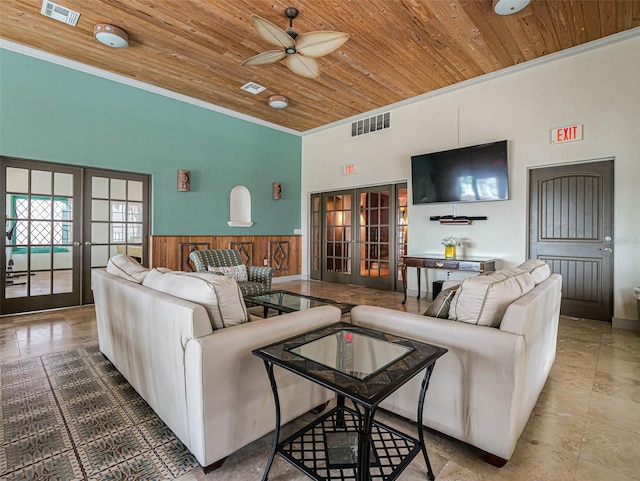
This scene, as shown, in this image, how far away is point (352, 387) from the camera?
1.10m

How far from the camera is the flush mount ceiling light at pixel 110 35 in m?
3.44

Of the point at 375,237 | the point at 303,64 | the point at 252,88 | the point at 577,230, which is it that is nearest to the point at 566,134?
the point at 577,230

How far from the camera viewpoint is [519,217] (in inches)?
173

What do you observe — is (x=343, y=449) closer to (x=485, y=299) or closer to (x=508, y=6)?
(x=485, y=299)

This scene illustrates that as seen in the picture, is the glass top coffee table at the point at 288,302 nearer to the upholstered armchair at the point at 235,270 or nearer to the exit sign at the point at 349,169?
the upholstered armchair at the point at 235,270

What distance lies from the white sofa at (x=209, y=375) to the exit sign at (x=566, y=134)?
395 centimetres

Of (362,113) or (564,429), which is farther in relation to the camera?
(362,113)

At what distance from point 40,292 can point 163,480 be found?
4.22 meters

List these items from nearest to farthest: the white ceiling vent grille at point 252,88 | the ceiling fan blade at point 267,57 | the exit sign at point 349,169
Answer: the ceiling fan blade at point 267,57, the white ceiling vent grille at point 252,88, the exit sign at point 349,169

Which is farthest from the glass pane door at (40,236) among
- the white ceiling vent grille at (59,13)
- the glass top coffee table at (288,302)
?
the glass top coffee table at (288,302)

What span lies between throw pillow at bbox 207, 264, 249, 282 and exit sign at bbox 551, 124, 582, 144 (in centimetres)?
440

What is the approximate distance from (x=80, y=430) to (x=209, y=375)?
1.05 m

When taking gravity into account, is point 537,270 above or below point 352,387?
above

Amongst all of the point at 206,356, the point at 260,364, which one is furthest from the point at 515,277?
the point at 206,356
